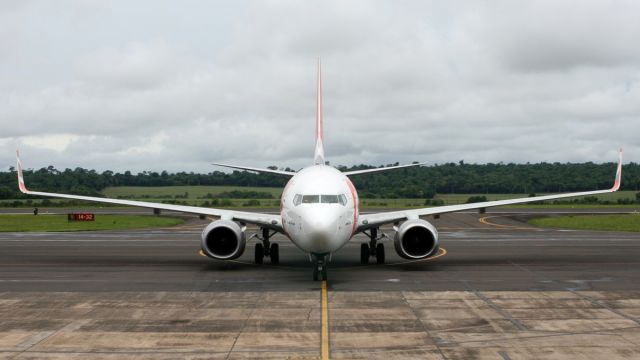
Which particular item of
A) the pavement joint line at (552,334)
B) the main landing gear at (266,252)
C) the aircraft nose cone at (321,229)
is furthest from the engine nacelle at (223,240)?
the pavement joint line at (552,334)

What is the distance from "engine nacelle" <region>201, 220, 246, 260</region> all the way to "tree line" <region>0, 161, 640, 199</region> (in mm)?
95423

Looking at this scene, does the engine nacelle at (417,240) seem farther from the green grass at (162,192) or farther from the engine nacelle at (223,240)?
the green grass at (162,192)

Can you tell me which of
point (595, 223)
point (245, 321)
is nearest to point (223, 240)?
point (245, 321)

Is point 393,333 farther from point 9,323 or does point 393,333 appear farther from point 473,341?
point 9,323

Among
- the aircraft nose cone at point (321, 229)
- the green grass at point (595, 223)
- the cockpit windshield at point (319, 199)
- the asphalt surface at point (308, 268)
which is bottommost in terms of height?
the green grass at point (595, 223)

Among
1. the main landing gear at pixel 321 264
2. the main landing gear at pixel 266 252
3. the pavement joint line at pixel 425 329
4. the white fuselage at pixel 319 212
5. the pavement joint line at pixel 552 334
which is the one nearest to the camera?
the pavement joint line at pixel 425 329

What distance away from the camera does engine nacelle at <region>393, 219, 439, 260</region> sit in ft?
82.5

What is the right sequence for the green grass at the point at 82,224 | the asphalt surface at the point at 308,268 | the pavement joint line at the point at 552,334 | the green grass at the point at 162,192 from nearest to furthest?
the pavement joint line at the point at 552,334, the asphalt surface at the point at 308,268, the green grass at the point at 82,224, the green grass at the point at 162,192

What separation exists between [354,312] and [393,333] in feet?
8.34

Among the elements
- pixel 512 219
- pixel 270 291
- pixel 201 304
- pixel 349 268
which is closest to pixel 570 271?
pixel 349 268

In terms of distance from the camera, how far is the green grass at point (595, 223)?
53.0 m

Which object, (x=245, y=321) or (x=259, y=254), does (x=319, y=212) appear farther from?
(x=259, y=254)

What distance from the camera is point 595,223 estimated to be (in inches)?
2267

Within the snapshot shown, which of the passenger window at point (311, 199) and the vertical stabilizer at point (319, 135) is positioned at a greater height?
the vertical stabilizer at point (319, 135)
